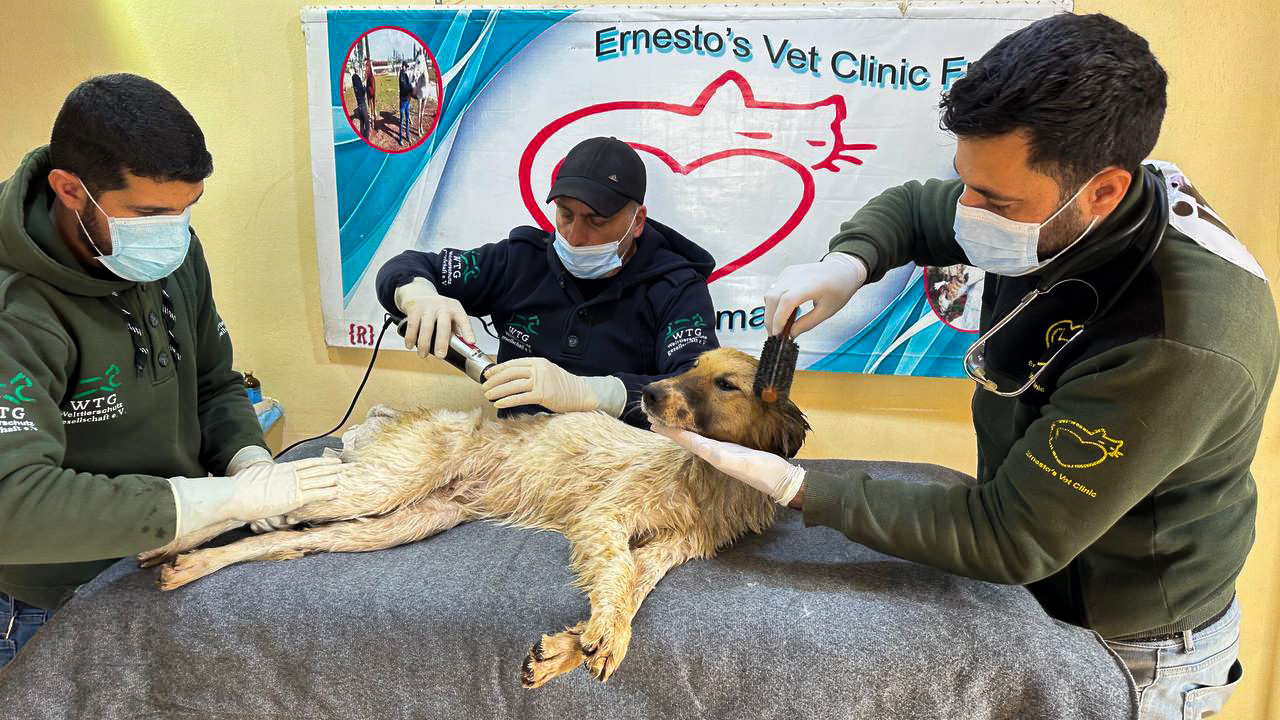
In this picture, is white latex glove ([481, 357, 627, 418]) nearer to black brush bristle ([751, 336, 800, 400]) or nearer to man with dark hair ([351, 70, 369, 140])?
black brush bristle ([751, 336, 800, 400])

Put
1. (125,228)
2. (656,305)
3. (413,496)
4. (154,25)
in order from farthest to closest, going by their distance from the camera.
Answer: (154,25) < (656,305) < (413,496) < (125,228)

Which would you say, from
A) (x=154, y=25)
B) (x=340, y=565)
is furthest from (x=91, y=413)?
(x=154, y=25)

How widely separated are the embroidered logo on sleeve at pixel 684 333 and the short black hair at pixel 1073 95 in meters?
1.20

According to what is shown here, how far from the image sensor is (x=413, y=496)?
2.29 m

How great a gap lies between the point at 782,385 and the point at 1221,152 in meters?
2.10

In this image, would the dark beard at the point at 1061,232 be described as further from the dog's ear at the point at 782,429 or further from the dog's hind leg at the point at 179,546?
the dog's hind leg at the point at 179,546

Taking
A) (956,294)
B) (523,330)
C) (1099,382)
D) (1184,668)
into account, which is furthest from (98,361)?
(956,294)

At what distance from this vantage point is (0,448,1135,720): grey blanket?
1655mm

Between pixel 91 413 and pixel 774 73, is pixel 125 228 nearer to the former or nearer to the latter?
pixel 91 413

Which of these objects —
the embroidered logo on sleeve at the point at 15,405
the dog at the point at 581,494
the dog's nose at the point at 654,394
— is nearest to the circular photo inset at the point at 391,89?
the dog at the point at 581,494

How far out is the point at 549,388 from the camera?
7.39ft

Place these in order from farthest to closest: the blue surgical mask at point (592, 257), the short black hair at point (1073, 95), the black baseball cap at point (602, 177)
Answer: the blue surgical mask at point (592, 257)
the black baseball cap at point (602, 177)
the short black hair at point (1073, 95)

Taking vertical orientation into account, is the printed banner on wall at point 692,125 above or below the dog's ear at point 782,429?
above

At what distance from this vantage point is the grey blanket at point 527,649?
65.2 inches
